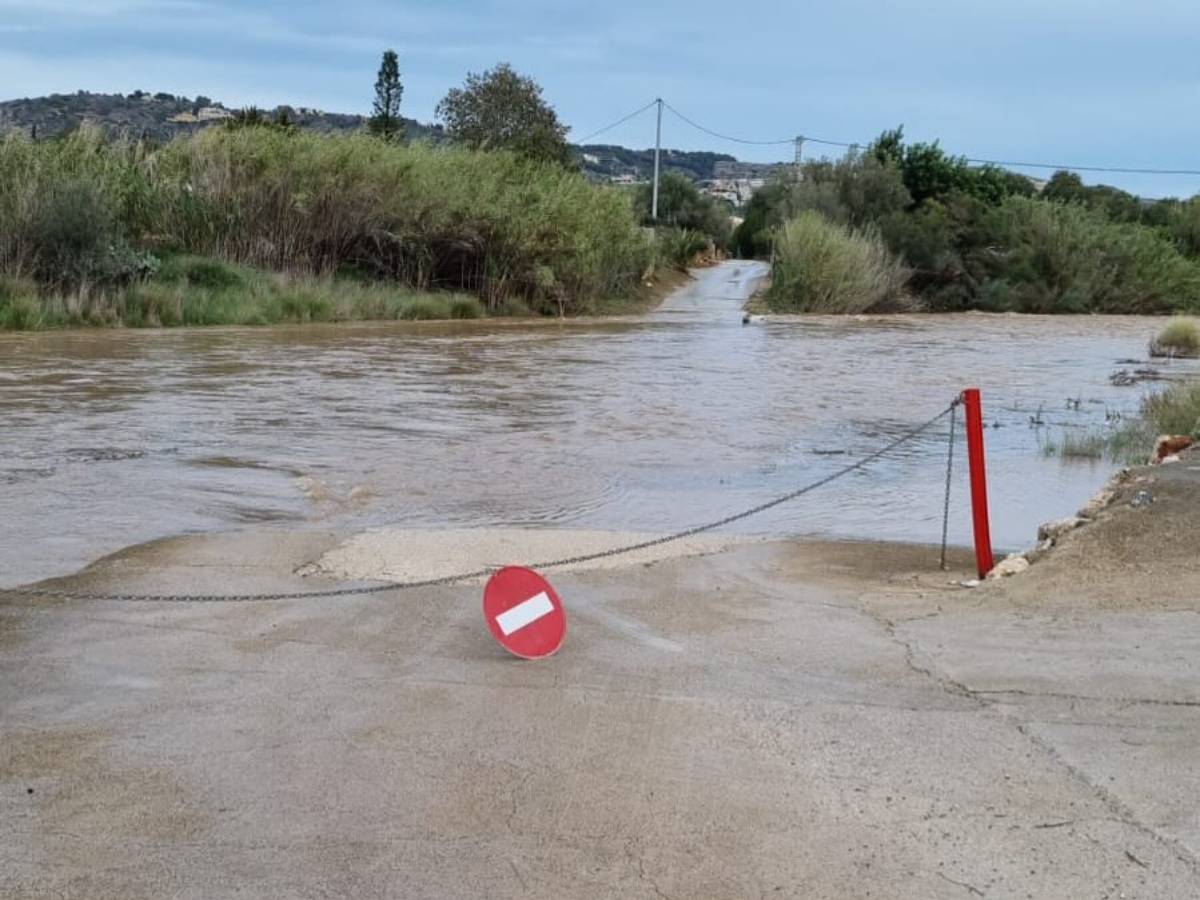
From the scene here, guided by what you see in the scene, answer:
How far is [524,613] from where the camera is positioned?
627 centimetres

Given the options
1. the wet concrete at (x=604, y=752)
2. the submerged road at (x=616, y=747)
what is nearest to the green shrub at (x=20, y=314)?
the submerged road at (x=616, y=747)

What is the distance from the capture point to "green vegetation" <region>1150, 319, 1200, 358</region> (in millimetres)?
30781

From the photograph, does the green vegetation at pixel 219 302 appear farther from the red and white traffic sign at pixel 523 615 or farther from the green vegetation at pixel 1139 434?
the red and white traffic sign at pixel 523 615

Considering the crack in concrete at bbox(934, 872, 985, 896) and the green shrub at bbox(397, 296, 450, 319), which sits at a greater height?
the crack in concrete at bbox(934, 872, 985, 896)

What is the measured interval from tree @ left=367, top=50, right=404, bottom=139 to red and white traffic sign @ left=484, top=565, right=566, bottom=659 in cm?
6047

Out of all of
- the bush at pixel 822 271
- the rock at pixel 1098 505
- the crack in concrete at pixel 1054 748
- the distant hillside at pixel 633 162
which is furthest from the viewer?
the distant hillside at pixel 633 162

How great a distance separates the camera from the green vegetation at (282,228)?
27438 millimetres

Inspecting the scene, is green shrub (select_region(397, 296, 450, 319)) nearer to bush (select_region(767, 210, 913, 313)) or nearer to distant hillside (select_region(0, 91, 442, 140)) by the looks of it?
bush (select_region(767, 210, 913, 313))

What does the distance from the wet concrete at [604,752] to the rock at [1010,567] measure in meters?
0.67

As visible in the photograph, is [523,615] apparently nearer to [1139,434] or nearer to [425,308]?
[1139,434]

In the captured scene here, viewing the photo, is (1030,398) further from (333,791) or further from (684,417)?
(333,791)

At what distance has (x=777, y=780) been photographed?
15.5 ft

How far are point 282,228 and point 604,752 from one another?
30.3m

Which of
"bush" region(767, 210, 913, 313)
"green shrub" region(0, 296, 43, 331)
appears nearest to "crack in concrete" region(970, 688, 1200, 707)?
"green shrub" region(0, 296, 43, 331)
